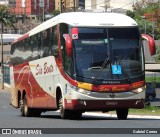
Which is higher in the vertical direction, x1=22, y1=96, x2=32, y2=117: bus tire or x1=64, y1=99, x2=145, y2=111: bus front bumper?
x1=64, y1=99, x2=145, y2=111: bus front bumper

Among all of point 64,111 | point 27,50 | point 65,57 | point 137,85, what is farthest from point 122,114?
point 27,50

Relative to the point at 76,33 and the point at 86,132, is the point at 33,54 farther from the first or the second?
the point at 86,132

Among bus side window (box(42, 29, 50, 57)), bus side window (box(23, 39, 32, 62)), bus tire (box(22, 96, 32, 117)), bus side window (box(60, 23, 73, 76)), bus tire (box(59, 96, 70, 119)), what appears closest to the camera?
bus side window (box(60, 23, 73, 76))

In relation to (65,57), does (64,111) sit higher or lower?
lower

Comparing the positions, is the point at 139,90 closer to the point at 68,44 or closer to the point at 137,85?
the point at 137,85

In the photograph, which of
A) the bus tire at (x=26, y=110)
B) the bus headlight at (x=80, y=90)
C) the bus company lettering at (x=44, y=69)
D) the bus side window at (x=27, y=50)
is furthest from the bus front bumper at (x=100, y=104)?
the bus tire at (x=26, y=110)

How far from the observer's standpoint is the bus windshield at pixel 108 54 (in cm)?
2244

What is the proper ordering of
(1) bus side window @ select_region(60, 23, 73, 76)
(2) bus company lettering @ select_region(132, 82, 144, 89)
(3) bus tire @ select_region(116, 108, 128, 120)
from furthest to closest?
(3) bus tire @ select_region(116, 108, 128, 120), (2) bus company lettering @ select_region(132, 82, 144, 89), (1) bus side window @ select_region(60, 23, 73, 76)

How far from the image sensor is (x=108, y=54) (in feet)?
74.3

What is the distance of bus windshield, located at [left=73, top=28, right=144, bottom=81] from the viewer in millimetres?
22438

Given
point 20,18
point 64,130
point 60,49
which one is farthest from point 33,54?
point 20,18

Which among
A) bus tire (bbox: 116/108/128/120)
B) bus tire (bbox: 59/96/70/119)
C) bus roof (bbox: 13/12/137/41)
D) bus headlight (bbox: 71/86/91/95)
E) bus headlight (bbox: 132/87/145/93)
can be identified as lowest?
bus tire (bbox: 116/108/128/120)

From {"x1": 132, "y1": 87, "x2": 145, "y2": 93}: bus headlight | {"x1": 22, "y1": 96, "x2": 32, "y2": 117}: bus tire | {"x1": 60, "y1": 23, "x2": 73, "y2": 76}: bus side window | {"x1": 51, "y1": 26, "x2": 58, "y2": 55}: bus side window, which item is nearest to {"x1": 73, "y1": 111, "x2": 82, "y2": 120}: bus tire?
{"x1": 60, "y1": 23, "x2": 73, "y2": 76}: bus side window

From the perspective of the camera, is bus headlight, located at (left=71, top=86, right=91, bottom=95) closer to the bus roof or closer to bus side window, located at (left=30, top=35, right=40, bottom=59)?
the bus roof
